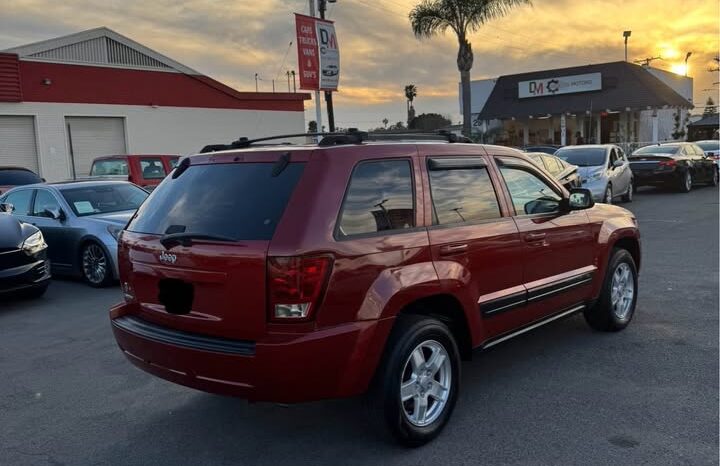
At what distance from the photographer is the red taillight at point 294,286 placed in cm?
315

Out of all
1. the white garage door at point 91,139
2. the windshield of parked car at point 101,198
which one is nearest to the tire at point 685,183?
the windshield of parked car at point 101,198

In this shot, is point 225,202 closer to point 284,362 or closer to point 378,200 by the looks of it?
point 378,200

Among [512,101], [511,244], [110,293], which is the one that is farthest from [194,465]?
[512,101]

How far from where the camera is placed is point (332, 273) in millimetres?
3215

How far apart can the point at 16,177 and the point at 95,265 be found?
8.30 meters

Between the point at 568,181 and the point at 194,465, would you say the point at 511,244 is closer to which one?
the point at 194,465

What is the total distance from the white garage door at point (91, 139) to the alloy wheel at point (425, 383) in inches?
959

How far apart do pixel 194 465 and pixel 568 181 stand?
38.0ft

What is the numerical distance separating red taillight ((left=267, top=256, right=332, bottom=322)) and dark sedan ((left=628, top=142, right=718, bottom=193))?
19.1 m

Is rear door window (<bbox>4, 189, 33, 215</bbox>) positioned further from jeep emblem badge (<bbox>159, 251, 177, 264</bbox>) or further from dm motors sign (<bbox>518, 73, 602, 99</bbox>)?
dm motors sign (<bbox>518, 73, 602, 99</bbox>)

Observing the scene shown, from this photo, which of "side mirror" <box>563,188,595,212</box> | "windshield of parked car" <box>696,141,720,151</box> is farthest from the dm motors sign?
"side mirror" <box>563,188,595,212</box>

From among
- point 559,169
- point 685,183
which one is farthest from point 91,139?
point 685,183

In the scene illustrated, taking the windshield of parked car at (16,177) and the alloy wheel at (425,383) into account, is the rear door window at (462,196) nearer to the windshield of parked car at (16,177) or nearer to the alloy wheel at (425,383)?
Answer: the alloy wheel at (425,383)

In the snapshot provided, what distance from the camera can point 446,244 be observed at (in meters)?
3.83
